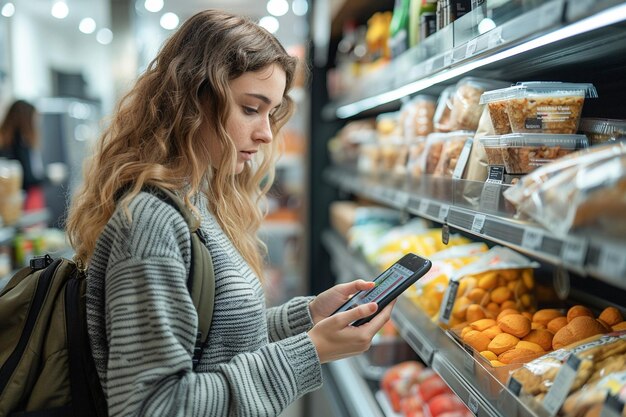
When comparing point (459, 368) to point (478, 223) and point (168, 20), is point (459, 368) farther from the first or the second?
point (168, 20)

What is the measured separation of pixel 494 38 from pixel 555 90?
205 mm

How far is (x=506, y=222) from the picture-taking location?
3.66 feet

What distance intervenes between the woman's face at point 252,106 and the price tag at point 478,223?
49cm

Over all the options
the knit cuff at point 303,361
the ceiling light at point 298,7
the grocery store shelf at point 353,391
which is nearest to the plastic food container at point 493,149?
the knit cuff at point 303,361

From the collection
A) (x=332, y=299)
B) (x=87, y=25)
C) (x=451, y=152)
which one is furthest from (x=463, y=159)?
(x=87, y=25)

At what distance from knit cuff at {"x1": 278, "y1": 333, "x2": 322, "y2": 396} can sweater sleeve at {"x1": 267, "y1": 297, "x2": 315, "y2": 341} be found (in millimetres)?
323

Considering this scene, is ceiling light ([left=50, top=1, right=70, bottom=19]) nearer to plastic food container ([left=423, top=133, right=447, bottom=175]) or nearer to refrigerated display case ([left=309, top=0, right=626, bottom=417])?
refrigerated display case ([left=309, top=0, right=626, bottom=417])

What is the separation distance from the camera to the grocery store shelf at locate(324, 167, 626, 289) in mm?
768

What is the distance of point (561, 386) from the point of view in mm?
992

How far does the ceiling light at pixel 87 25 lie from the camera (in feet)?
14.9

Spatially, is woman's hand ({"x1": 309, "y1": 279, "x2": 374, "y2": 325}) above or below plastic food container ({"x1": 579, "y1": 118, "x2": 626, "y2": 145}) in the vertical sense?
below

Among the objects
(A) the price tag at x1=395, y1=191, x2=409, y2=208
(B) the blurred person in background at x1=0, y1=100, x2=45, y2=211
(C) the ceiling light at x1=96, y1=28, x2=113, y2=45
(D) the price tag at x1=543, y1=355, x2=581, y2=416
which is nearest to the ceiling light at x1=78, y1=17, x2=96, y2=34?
(C) the ceiling light at x1=96, y1=28, x2=113, y2=45

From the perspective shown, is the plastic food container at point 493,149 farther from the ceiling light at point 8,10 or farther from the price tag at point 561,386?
the ceiling light at point 8,10

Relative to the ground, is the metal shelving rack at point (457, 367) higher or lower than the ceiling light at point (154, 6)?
lower
